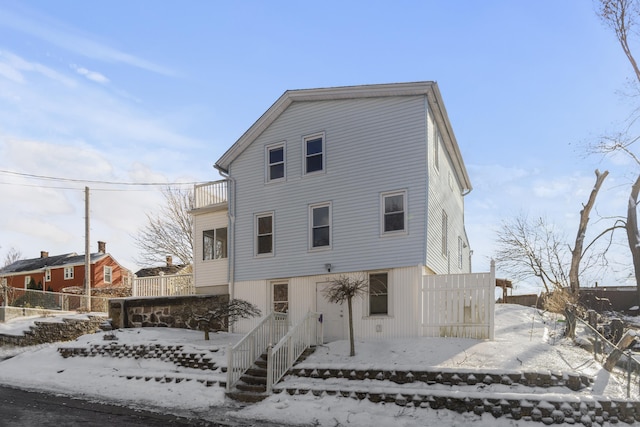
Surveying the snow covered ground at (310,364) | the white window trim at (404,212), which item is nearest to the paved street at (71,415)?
the snow covered ground at (310,364)

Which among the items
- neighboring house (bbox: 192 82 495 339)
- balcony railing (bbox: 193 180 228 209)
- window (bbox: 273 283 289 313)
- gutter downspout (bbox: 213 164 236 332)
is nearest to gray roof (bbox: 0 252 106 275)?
balcony railing (bbox: 193 180 228 209)

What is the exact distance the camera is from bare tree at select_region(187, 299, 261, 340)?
56.9ft

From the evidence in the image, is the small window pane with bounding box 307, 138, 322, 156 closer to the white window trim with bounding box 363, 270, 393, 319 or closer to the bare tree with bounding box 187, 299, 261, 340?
the white window trim with bounding box 363, 270, 393, 319

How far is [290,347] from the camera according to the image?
14312 millimetres

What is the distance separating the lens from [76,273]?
151 feet

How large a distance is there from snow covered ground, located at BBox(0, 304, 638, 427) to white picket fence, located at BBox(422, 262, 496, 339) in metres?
0.57

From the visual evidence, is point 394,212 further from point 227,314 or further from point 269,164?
point 227,314

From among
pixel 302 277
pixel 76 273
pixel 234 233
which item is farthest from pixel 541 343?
pixel 76 273

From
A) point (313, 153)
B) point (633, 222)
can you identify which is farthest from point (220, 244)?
point (633, 222)

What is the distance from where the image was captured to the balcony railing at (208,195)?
21438 millimetres

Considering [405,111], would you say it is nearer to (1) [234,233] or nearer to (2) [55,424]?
(1) [234,233]

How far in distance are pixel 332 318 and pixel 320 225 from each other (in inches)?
122

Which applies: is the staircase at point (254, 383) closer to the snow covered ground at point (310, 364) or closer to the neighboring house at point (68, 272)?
the snow covered ground at point (310, 364)

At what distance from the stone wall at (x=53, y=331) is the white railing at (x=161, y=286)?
2.86m
